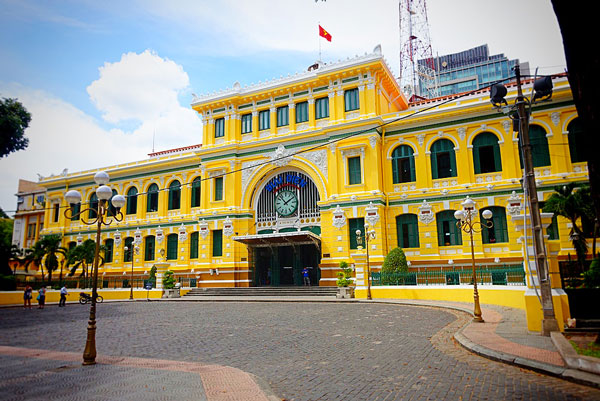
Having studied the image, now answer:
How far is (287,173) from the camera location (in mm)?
32469

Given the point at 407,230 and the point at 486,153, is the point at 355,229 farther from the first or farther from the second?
the point at 486,153

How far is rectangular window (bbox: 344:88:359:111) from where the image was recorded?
30.1m

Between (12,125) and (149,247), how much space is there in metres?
18.0

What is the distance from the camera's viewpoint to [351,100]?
30.3 metres

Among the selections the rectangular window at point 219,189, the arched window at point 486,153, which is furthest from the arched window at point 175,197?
the arched window at point 486,153

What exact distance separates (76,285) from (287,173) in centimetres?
1908

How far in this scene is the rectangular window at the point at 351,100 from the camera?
30.1m

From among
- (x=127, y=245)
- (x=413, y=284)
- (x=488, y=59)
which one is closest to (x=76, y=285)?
(x=127, y=245)

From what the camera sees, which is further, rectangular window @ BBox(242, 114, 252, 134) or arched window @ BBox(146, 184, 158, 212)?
arched window @ BBox(146, 184, 158, 212)

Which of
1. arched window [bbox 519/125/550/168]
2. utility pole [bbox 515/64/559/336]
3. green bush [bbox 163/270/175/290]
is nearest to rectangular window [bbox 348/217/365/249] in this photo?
arched window [bbox 519/125/550/168]

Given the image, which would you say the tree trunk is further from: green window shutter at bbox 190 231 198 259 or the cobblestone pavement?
green window shutter at bbox 190 231 198 259

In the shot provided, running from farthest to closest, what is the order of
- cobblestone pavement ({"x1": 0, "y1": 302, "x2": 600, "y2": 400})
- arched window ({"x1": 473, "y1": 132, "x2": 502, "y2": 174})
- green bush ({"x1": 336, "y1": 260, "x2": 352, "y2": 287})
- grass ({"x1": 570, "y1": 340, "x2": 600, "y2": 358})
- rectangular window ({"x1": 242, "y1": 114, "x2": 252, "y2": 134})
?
rectangular window ({"x1": 242, "y1": 114, "x2": 252, "y2": 134}) → arched window ({"x1": 473, "y1": 132, "x2": 502, "y2": 174}) → green bush ({"x1": 336, "y1": 260, "x2": 352, "y2": 287}) → grass ({"x1": 570, "y1": 340, "x2": 600, "y2": 358}) → cobblestone pavement ({"x1": 0, "y1": 302, "x2": 600, "y2": 400})

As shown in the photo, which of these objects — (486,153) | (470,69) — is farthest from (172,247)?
(470,69)

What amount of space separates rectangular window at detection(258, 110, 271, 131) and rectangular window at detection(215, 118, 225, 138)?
322 cm
